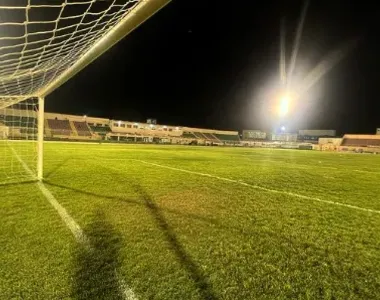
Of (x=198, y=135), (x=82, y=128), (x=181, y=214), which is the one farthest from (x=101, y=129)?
(x=181, y=214)

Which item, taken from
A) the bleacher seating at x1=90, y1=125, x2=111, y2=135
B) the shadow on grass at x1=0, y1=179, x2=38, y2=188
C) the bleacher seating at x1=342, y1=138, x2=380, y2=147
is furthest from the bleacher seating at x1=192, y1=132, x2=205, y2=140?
the shadow on grass at x1=0, y1=179, x2=38, y2=188

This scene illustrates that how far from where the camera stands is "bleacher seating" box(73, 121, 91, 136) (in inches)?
1979

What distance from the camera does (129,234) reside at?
117 inches

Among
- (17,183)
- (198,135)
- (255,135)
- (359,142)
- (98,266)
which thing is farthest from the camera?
(255,135)

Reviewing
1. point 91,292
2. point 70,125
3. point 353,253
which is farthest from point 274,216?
point 70,125

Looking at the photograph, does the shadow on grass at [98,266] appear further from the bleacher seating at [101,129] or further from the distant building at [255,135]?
the distant building at [255,135]

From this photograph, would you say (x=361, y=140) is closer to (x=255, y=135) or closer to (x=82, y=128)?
(x=255, y=135)

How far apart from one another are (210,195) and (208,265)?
2.93 meters

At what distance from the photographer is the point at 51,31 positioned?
2.91 meters

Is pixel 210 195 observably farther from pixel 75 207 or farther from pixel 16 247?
pixel 16 247

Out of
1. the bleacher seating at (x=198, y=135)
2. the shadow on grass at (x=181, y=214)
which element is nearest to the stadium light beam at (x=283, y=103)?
the bleacher seating at (x=198, y=135)

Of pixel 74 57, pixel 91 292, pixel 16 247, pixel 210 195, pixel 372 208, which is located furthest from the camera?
pixel 210 195

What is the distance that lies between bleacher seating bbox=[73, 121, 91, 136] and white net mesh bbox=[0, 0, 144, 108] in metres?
47.8

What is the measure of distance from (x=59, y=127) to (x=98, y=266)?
52.3 metres
